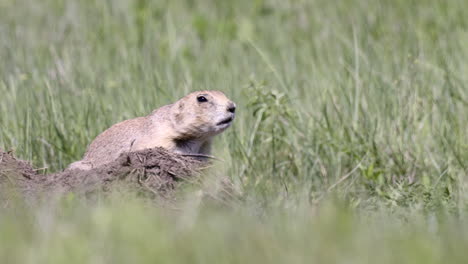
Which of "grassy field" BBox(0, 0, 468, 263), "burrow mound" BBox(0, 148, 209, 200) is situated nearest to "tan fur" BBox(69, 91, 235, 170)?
"grassy field" BBox(0, 0, 468, 263)

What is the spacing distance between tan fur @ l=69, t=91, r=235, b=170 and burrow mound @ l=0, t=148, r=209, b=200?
65 centimetres

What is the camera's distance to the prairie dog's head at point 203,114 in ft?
17.4

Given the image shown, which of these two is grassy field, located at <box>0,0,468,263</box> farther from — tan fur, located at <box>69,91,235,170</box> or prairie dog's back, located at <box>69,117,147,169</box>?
prairie dog's back, located at <box>69,117,147,169</box>

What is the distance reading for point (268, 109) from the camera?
6152 millimetres

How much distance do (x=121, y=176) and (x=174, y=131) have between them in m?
1.08

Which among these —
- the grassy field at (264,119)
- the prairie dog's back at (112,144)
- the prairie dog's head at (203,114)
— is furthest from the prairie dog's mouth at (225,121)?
the prairie dog's back at (112,144)

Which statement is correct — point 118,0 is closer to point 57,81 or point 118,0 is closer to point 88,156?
point 57,81

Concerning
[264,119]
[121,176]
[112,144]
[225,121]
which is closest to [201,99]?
[225,121]

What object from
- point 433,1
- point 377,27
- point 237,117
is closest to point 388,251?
point 237,117

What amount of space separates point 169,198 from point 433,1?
566cm

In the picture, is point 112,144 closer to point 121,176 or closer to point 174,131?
point 174,131

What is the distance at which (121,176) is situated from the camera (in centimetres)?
444

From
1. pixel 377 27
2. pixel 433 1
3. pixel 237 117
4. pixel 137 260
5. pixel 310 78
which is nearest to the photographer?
pixel 137 260

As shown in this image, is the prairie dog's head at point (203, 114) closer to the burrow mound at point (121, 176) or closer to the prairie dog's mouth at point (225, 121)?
the prairie dog's mouth at point (225, 121)
